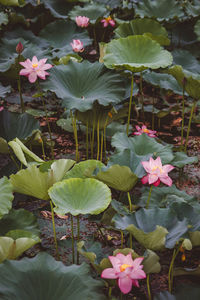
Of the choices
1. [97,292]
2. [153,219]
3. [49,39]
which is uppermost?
[49,39]

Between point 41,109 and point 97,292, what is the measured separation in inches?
76.7

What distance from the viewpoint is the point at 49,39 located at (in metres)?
3.25

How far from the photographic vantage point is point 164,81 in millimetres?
2621

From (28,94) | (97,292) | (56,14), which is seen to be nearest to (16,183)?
(97,292)

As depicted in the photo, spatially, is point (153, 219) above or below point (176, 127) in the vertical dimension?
above

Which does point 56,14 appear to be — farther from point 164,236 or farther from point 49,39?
point 164,236

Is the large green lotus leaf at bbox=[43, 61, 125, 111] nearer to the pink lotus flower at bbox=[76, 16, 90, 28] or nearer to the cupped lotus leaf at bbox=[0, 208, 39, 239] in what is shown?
the cupped lotus leaf at bbox=[0, 208, 39, 239]

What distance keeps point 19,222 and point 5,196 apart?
0.54 ft

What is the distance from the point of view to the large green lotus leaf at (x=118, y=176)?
1521 mm

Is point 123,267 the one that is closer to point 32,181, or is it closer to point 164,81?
point 32,181

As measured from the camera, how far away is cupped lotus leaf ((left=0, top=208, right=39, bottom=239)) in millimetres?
1618

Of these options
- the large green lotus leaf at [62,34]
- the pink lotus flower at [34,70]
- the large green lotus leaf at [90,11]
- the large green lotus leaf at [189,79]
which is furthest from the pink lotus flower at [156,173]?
the large green lotus leaf at [90,11]

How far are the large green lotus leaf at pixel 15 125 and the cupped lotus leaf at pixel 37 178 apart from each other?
557 millimetres

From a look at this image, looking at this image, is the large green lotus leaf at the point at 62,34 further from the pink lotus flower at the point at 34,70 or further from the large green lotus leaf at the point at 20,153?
the large green lotus leaf at the point at 20,153
